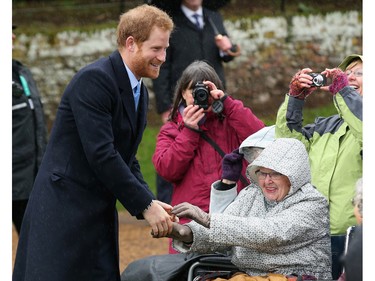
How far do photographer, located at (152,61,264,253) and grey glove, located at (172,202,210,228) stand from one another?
114 centimetres

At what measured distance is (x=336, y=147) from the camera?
5574 millimetres

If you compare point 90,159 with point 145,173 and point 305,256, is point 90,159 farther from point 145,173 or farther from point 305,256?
point 145,173

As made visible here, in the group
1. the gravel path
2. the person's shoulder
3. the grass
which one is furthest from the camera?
the grass

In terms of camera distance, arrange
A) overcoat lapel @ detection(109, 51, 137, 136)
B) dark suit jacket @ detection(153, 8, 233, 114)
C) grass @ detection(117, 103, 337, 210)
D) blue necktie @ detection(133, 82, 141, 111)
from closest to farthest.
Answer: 1. overcoat lapel @ detection(109, 51, 137, 136)
2. blue necktie @ detection(133, 82, 141, 111)
3. dark suit jacket @ detection(153, 8, 233, 114)
4. grass @ detection(117, 103, 337, 210)

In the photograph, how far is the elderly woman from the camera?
205 inches

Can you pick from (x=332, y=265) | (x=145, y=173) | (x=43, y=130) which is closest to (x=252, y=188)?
(x=332, y=265)

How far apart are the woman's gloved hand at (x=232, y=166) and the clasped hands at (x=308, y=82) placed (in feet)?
1.54

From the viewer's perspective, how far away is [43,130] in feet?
26.7

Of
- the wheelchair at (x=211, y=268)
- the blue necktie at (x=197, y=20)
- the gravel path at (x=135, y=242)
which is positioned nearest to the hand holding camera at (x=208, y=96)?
the wheelchair at (x=211, y=268)

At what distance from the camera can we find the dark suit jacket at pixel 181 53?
8469mm

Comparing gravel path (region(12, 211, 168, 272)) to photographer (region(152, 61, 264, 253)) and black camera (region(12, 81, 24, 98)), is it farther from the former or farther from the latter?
photographer (region(152, 61, 264, 253))

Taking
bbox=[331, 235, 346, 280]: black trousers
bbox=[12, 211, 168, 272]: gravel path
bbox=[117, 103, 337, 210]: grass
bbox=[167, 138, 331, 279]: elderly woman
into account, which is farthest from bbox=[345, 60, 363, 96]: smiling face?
bbox=[117, 103, 337, 210]: grass

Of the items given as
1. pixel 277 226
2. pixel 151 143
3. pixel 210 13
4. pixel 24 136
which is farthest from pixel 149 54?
pixel 151 143

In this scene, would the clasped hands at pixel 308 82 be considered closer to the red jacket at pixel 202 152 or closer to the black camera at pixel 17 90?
the red jacket at pixel 202 152
